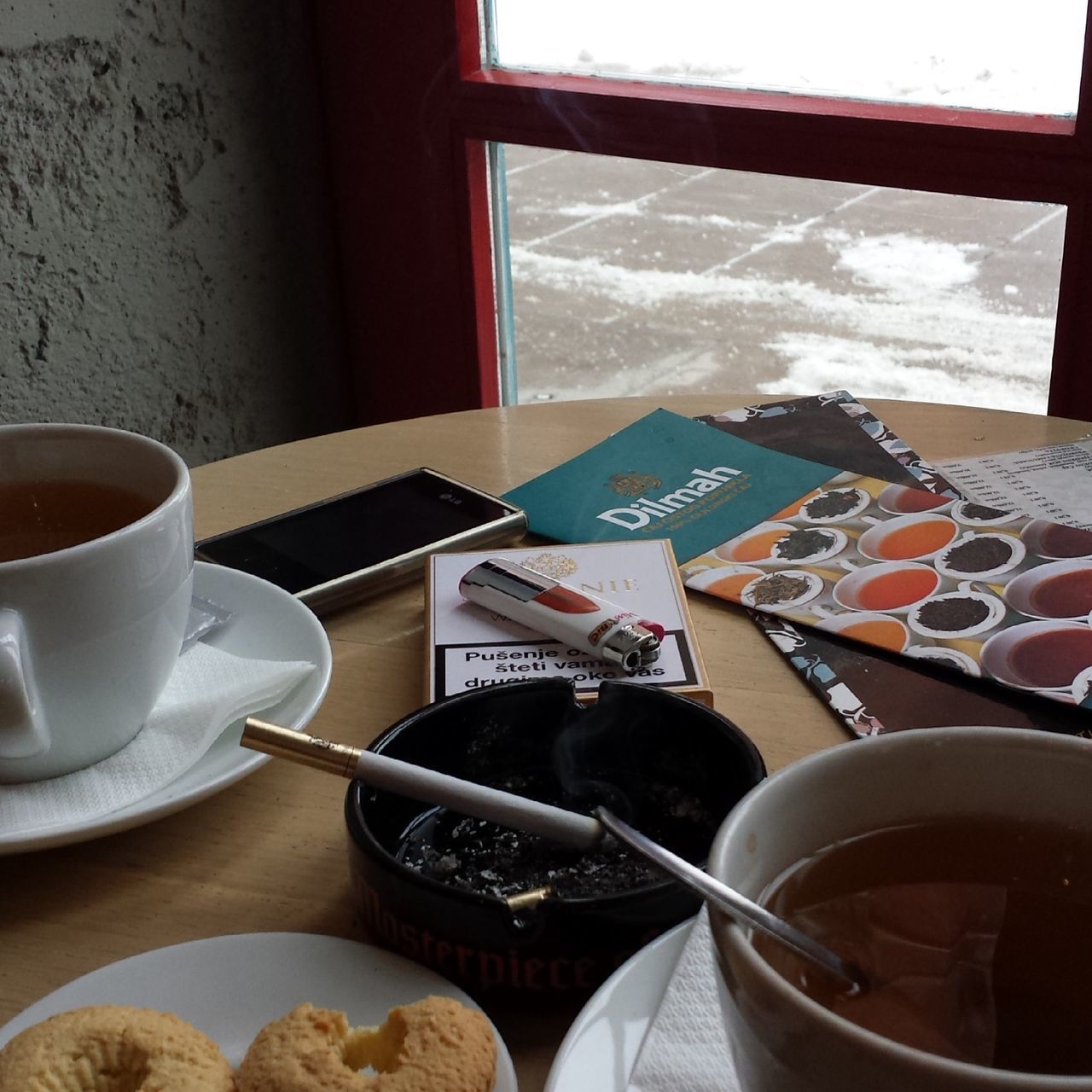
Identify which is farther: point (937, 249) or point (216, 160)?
point (216, 160)

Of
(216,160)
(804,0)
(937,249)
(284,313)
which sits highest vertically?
(804,0)

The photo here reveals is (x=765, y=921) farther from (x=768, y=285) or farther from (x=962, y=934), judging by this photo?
(x=768, y=285)

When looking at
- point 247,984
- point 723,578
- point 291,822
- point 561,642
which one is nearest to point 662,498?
point 723,578

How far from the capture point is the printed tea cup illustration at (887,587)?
70cm

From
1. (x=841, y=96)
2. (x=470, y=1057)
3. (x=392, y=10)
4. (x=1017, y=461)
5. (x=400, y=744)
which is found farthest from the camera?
(x=392, y=10)

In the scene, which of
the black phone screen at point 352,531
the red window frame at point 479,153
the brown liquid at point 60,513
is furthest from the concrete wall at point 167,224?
→ the brown liquid at point 60,513

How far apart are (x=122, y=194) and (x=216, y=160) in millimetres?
170

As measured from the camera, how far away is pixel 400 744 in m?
0.51

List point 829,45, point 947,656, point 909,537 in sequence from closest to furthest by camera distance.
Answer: point 947,656, point 909,537, point 829,45

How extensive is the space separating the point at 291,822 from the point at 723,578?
30 cm

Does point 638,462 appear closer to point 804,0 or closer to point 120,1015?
point 120,1015

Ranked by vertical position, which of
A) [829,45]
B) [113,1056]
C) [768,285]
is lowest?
[768,285]

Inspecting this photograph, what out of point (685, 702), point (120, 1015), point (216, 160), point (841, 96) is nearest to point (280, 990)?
point (120, 1015)

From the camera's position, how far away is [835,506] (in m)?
0.81
